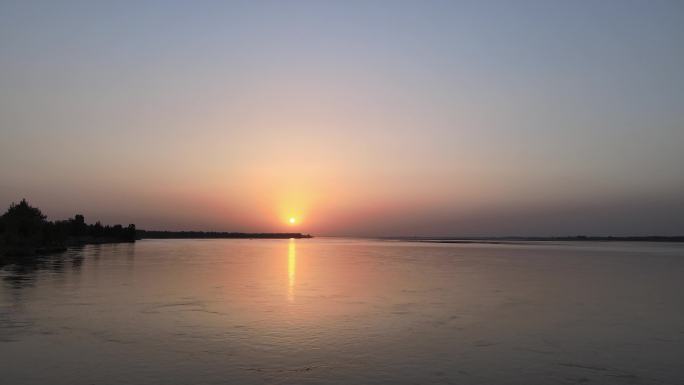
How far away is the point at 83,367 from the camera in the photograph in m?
11.5

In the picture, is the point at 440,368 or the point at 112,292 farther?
the point at 112,292

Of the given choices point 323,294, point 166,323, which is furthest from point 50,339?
point 323,294

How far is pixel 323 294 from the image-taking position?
2522cm

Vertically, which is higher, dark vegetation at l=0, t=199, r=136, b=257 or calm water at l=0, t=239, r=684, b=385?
dark vegetation at l=0, t=199, r=136, b=257

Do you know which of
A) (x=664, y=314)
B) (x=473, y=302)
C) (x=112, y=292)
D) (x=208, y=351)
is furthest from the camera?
(x=112, y=292)

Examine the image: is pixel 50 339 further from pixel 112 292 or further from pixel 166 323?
pixel 112 292

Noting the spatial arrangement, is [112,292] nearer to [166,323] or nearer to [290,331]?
[166,323]

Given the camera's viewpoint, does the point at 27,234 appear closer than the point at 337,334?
No

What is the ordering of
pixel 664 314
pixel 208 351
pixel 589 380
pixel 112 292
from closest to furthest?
pixel 589 380
pixel 208 351
pixel 664 314
pixel 112 292

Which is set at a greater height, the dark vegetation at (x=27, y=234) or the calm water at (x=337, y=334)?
the dark vegetation at (x=27, y=234)

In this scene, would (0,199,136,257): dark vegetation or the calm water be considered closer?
the calm water

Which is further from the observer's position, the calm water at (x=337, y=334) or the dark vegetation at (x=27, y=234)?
the dark vegetation at (x=27, y=234)

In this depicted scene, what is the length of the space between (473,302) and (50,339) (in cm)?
1643

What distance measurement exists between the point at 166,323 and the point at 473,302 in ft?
42.9
